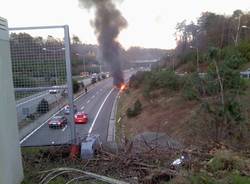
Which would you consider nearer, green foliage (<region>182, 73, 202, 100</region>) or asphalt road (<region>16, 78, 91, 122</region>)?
asphalt road (<region>16, 78, 91, 122</region>)

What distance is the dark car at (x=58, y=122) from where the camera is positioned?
292 inches

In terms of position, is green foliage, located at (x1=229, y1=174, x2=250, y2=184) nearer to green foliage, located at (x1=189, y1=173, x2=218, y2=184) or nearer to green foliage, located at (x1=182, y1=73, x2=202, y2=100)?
green foliage, located at (x1=189, y1=173, x2=218, y2=184)

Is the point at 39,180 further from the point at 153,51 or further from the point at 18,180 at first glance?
the point at 153,51

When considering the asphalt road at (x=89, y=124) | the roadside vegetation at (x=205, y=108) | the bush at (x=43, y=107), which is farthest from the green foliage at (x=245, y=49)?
the bush at (x=43, y=107)

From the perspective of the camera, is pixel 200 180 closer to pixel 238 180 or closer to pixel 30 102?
pixel 238 180

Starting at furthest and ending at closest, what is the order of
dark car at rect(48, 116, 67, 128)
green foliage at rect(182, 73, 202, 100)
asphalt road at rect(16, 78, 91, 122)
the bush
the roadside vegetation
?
green foliage at rect(182, 73, 202, 100)
the bush
asphalt road at rect(16, 78, 91, 122)
dark car at rect(48, 116, 67, 128)
the roadside vegetation

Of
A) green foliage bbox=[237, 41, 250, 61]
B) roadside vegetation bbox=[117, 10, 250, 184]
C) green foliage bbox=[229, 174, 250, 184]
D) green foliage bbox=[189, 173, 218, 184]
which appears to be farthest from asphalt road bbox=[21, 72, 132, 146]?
green foliage bbox=[237, 41, 250, 61]

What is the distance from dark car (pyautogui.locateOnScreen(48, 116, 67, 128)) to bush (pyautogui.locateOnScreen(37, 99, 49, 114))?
0.26m

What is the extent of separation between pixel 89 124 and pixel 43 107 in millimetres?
30566

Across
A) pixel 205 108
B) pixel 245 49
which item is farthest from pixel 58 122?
pixel 245 49

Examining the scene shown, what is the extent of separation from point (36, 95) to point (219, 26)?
54196mm

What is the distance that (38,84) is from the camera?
7781 mm

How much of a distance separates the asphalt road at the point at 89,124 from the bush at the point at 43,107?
0.85ft

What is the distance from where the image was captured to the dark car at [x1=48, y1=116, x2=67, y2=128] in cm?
742
